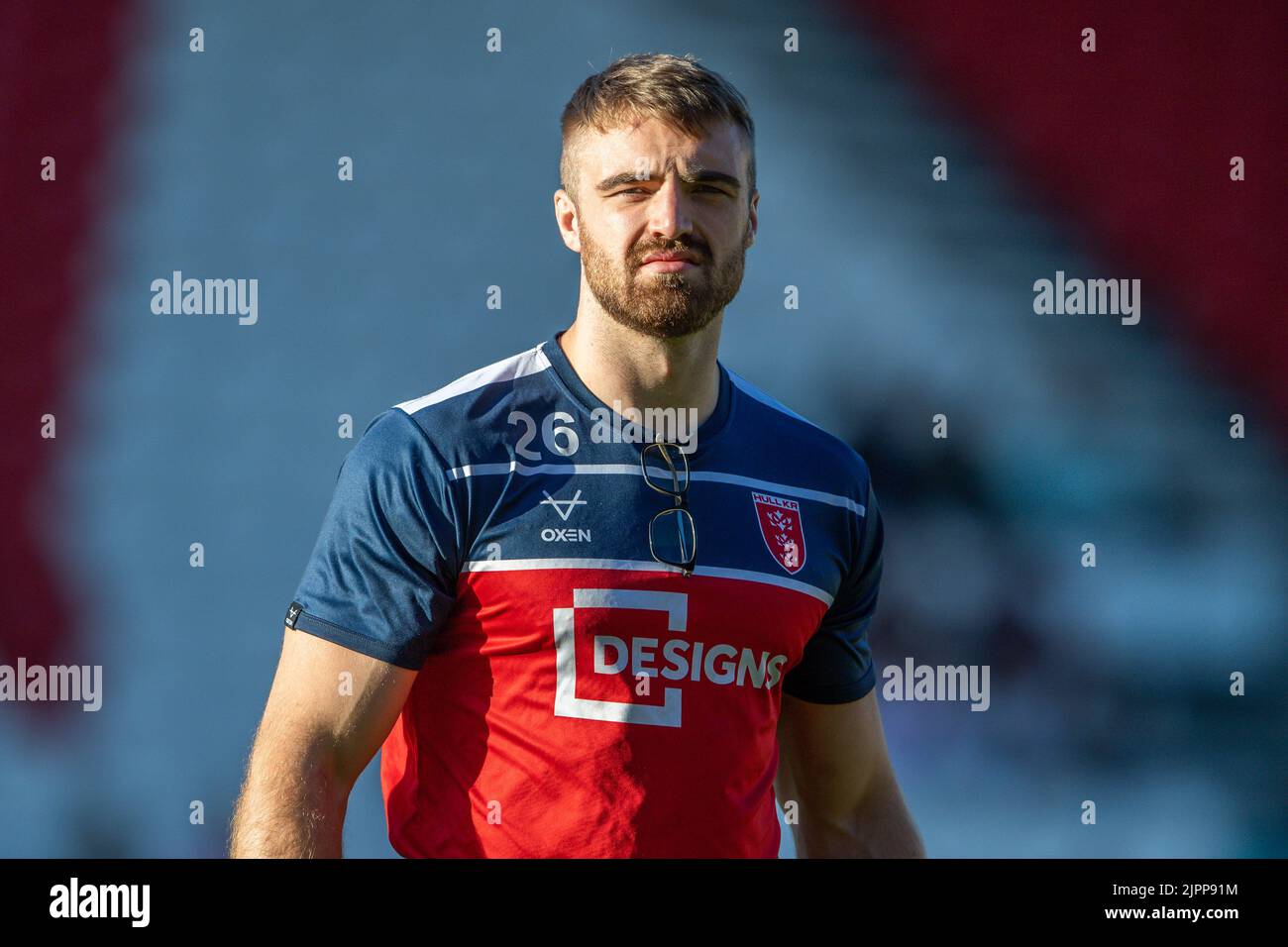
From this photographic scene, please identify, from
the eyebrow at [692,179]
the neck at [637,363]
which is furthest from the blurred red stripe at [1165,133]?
the neck at [637,363]

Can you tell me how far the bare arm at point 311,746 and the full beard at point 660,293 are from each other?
54 cm

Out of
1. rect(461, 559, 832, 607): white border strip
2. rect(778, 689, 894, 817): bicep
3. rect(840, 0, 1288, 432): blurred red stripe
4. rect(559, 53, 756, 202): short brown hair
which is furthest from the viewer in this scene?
rect(840, 0, 1288, 432): blurred red stripe

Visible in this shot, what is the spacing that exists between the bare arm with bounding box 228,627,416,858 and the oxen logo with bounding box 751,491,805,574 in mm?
514

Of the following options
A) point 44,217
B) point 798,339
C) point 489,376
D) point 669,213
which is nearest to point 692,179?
point 669,213

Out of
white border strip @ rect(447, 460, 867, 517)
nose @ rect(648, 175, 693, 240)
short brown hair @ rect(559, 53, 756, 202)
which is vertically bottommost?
white border strip @ rect(447, 460, 867, 517)

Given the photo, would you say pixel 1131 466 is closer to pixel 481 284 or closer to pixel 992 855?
pixel 992 855

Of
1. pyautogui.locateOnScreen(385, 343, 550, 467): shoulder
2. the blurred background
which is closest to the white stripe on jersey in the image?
pyautogui.locateOnScreen(385, 343, 550, 467): shoulder

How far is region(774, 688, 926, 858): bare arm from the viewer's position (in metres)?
1.93

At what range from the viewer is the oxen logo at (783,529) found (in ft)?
5.69

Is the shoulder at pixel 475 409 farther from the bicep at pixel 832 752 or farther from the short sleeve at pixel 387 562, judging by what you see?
the bicep at pixel 832 752

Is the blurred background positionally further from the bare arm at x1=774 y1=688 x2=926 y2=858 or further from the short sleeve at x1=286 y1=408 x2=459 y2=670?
the short sleeve at x1=286 y1=408 x2=459 y2=670

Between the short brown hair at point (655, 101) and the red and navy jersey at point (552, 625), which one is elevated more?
the short brown hair at point (655, 101)

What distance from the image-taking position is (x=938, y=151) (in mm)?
2826
